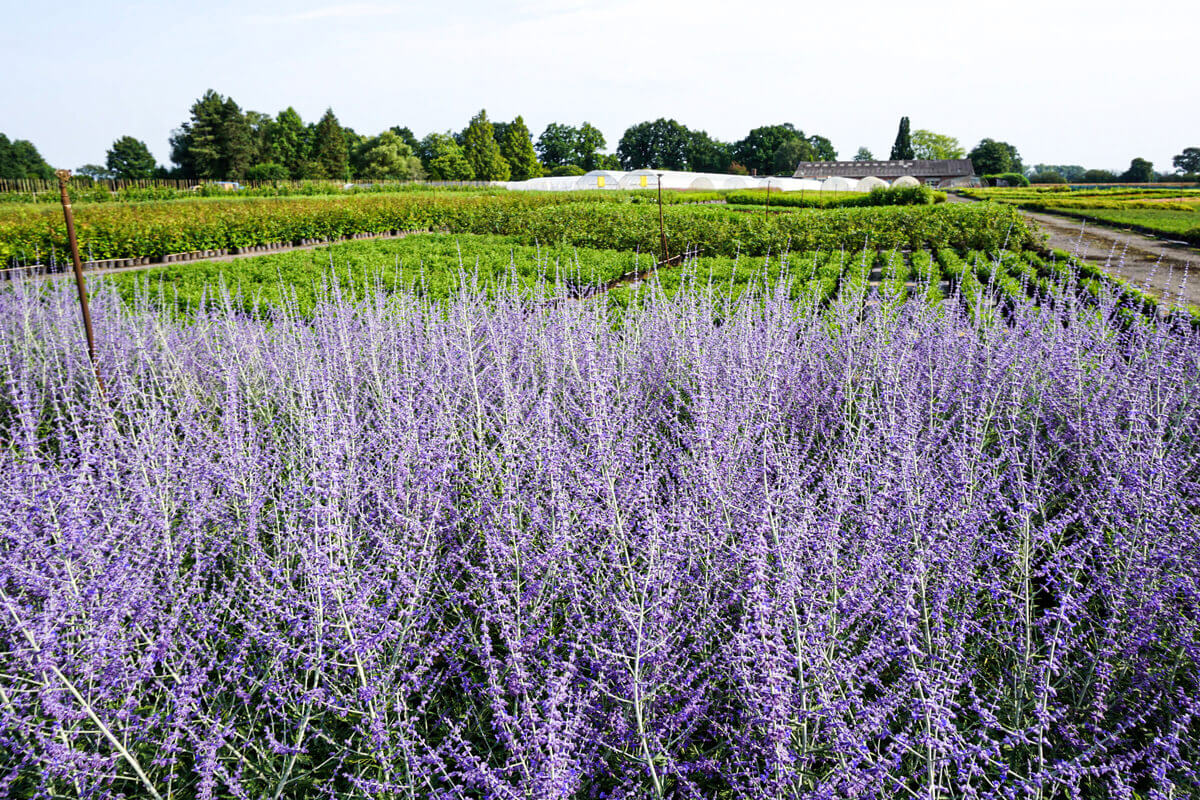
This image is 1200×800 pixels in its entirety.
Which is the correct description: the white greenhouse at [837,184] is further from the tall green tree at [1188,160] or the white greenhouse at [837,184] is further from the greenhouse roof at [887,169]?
the tall green tree at [1188,160]

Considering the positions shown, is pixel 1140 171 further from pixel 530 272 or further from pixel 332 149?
pixel 530 272

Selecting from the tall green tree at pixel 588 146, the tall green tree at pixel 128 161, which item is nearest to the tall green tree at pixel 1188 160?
the tall green tree at pixel 588 146

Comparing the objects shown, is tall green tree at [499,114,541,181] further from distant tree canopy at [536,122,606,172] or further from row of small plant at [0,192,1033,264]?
row of small plant at [0,192,1033,264]

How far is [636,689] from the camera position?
198cm

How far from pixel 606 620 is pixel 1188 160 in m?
117

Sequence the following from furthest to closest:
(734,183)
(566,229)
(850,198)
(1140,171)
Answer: (1140,171), (734,183), (850,198), (566,229)

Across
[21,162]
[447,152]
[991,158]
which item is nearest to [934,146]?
[991,158]

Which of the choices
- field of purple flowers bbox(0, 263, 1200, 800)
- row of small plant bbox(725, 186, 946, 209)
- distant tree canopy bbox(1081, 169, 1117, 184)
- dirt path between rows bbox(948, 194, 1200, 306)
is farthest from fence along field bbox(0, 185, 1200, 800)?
distant tree canopy bbox(1081, 169, 1117, 184)

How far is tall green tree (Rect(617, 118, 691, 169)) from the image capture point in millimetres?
100750

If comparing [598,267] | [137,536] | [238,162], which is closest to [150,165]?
[238,162]

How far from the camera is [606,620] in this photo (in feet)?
8.34

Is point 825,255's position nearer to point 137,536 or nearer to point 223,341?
point 223,341

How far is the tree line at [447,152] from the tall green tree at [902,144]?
131 mm

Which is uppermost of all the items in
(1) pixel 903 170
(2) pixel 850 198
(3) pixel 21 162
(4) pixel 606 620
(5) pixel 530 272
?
(3) pixel 21 162
